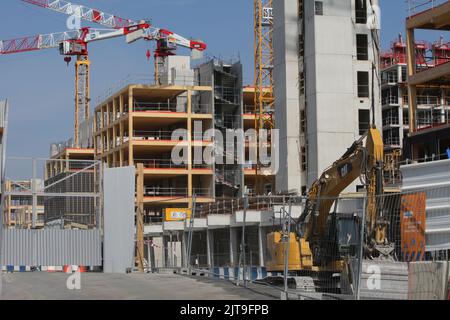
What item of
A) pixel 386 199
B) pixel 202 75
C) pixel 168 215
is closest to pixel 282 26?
pixel 168 215

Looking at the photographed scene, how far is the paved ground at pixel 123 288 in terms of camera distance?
18.7 meters

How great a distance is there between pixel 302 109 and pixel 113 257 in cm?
3915

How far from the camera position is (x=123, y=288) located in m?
20.7

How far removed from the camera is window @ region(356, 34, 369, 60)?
6444 centimetres

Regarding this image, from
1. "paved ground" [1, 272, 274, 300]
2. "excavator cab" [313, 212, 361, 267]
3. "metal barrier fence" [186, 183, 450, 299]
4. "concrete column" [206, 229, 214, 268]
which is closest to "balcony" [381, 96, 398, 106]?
"concrete column" [206, 229, 214, 268]

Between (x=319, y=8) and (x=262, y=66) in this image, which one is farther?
(x=262, y=66)

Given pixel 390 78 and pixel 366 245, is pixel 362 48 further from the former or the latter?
pixel 366 245

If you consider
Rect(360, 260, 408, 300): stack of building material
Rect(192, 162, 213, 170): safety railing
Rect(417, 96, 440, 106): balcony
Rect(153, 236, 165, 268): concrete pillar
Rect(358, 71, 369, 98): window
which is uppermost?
Rect(417, 96, 440, 106): balcony

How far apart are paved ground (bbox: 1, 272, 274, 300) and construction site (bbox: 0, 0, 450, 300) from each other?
9cm

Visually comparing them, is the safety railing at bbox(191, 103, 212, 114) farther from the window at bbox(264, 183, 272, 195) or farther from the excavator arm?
the excavator arm

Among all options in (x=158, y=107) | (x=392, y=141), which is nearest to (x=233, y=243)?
(x=158, y=107)

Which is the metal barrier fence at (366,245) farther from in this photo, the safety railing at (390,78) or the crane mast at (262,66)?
the safety railing at (390,78)

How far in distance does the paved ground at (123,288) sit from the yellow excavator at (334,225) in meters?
3.16

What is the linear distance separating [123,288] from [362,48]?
4739 centimetres
